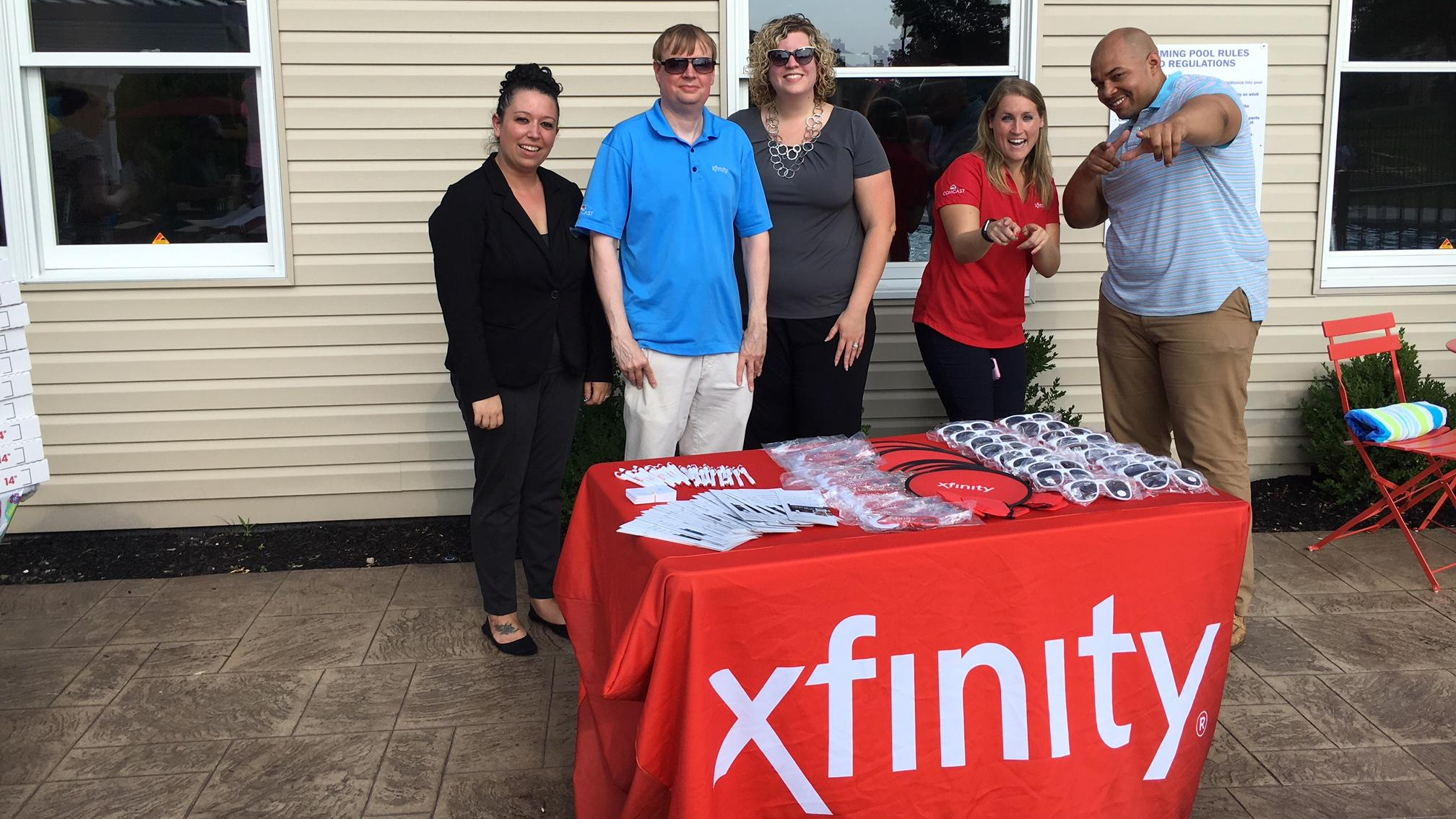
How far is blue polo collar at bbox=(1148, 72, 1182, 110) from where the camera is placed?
3.43 meters

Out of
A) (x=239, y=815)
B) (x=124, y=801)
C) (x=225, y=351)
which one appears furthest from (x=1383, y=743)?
(x=225, y=351)

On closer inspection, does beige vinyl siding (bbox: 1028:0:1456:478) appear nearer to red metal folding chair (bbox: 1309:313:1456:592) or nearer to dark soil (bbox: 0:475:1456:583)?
red metal folding chair (bbox: 1309:313:1456:592)

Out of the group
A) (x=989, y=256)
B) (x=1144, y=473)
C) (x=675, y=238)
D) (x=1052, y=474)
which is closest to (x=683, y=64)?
(x=675, y=238)

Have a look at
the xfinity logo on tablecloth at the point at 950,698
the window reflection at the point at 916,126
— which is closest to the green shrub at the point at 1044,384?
the window reflection at the point at 916,126

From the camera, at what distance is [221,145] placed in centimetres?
482

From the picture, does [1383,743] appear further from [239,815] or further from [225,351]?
[225,351]

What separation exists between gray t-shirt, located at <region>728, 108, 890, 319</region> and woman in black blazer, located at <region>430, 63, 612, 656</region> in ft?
1.95

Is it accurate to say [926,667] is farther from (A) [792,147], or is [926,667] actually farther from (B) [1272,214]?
(B) [1272,214]

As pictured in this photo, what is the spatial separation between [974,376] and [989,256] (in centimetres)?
39

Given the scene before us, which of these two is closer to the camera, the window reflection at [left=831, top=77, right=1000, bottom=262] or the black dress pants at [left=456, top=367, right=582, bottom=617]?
the black dress pants at [left=456, top=367, right=582, bottom=617]

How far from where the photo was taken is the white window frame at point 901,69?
489 cm

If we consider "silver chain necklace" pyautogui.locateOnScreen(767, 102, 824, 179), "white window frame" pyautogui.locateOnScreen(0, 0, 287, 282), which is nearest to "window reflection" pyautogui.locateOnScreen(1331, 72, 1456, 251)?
"silver chain necklace" pyautogui.locateOnScreen(767, 102, 824, 179)

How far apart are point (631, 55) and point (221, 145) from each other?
5.80ft

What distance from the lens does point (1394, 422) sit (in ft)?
14.4
